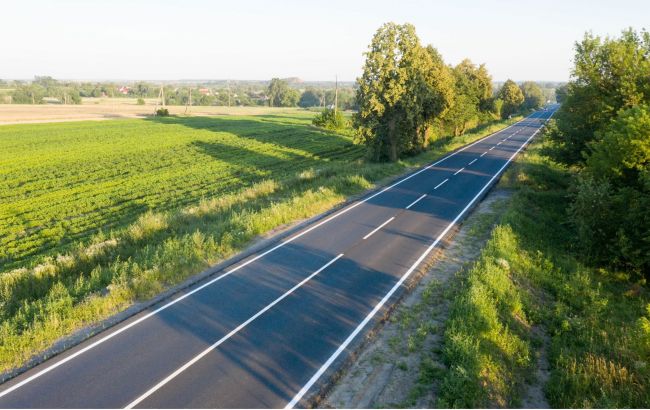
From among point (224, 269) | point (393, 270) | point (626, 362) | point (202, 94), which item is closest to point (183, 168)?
point (224, 269)

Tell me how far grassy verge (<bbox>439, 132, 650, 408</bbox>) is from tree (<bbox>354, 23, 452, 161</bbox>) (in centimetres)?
1671

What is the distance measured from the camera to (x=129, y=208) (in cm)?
2541

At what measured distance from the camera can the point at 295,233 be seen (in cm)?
1762

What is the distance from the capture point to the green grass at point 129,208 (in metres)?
11.8

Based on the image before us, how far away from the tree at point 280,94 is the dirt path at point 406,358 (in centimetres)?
16635

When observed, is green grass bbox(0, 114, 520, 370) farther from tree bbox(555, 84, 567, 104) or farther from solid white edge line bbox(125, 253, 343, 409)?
tree bbox(555, 84, 567, 104)

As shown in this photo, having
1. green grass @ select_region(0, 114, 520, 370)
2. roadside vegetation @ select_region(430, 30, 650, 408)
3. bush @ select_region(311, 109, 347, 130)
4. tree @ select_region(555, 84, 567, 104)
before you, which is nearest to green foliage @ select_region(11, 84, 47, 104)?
green grass @ select_region(0, 114, 520, 370)

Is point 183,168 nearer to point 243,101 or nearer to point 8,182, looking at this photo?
point 8,182

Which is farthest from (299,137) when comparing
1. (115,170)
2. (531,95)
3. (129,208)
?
(531,95)

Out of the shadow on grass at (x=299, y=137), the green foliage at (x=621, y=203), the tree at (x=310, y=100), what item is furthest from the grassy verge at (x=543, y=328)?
the tree at (x=310, y=100)

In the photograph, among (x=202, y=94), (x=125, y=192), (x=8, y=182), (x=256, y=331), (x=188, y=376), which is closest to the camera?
(x=188, y=376)

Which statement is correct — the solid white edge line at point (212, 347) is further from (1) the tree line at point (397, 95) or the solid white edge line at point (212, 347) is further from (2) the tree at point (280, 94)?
(2) the tree at point (280, 94)

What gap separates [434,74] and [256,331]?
1286 inches

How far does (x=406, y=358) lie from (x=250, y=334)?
374 cm
